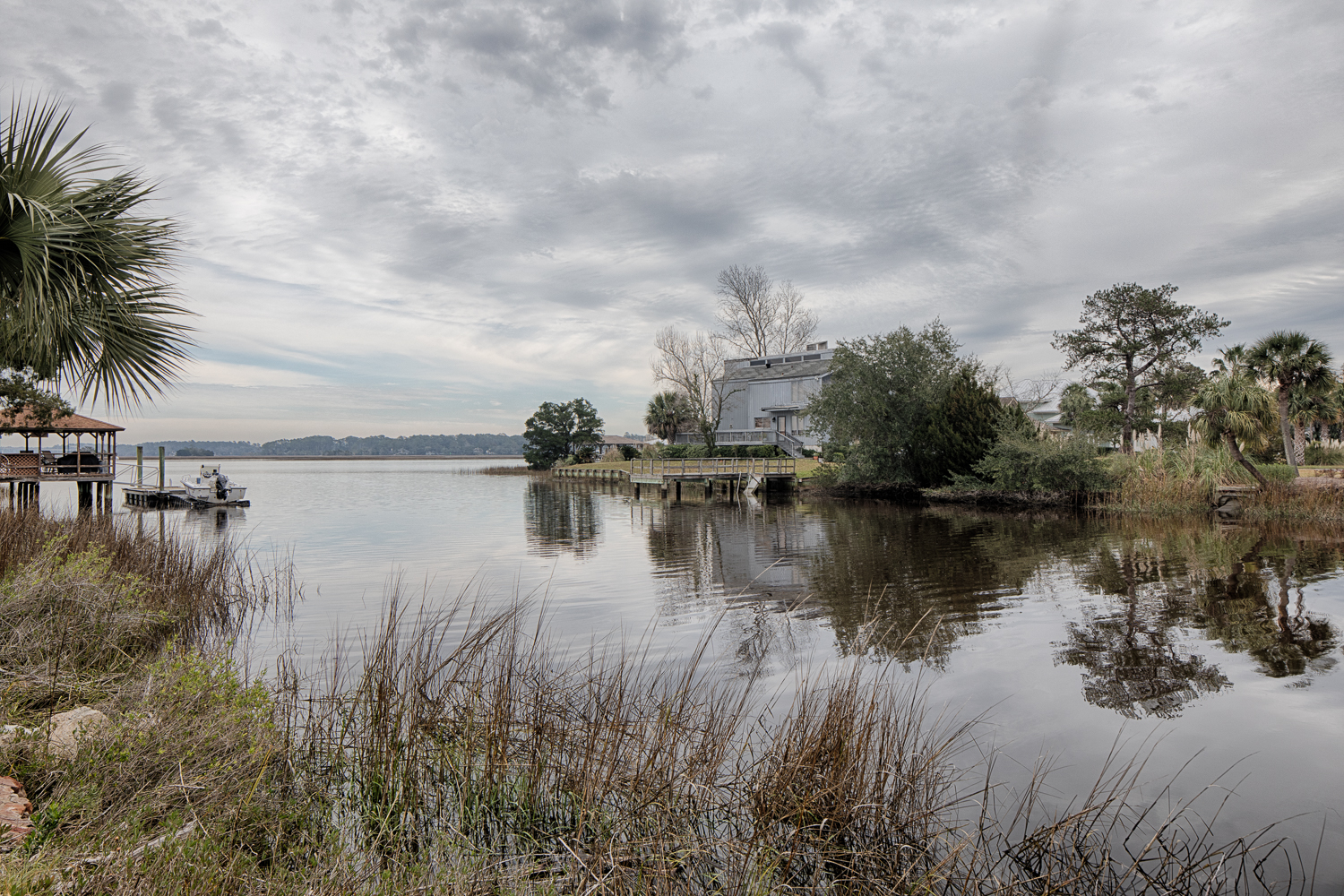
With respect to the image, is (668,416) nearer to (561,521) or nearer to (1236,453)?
(561,521)

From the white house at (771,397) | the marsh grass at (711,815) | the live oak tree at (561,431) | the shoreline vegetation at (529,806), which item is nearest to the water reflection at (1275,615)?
the shoreline vegetation at (529,806)

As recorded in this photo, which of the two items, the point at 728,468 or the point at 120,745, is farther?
the point at 728,468

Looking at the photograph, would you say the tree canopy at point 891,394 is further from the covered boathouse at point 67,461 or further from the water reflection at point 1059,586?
the covered boathouse at point 67,461

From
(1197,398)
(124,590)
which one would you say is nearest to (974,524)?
(1197,398)

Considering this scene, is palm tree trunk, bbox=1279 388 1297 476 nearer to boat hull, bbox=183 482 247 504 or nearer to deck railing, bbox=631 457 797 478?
deck railing, bbox=631 457 797 478

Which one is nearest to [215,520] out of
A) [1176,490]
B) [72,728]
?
[72,728]

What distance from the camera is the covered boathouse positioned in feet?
102

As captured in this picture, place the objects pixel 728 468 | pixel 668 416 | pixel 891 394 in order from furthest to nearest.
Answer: pixel 668 416
pixel 728 468
pixel 891 394

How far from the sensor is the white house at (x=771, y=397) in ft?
183

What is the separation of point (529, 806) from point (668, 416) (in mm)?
64076

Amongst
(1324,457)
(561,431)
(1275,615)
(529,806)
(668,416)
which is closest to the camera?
(529,806)

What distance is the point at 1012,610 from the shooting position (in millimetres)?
12008

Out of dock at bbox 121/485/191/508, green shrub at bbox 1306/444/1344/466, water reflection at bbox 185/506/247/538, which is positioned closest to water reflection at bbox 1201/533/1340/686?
green shrub at bbox 1306/444/1344/466

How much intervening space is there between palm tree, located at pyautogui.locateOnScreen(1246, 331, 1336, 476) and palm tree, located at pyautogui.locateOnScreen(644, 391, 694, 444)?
44837 millimetres
